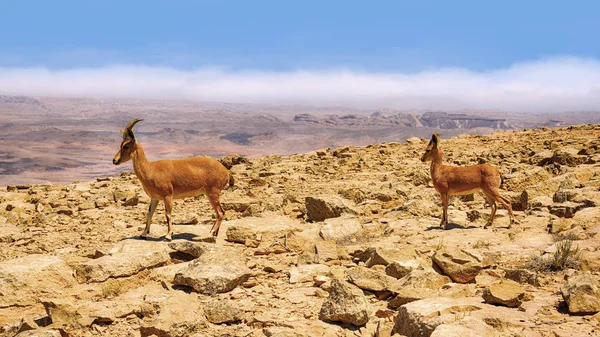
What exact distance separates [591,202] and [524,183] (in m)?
4.29

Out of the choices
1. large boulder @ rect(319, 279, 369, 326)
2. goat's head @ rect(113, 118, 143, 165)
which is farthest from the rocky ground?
goat's head @ rect(113, 118, 143, 165)

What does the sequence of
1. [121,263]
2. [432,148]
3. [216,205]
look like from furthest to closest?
[432,148], [216,205], [121,263]

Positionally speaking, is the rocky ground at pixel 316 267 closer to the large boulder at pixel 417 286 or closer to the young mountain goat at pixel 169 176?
the large boulder at pixel 417 286

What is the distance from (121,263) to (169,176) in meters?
3.04

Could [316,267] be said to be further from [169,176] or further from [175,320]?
[169,176]

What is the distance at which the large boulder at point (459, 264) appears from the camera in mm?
7992

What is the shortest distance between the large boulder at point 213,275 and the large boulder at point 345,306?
64.9 inches

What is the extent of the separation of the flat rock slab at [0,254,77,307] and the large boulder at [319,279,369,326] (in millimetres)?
4015

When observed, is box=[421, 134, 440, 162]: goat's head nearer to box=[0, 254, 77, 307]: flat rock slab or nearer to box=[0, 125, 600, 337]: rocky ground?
box=[0, 125, 600, 337]: rocky ground

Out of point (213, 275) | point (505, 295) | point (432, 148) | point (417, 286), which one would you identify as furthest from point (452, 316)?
point (432, 148)

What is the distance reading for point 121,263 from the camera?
8.53 m

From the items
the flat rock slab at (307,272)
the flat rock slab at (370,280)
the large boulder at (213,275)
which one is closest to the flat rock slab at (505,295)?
the flat rock slab at (370,280)

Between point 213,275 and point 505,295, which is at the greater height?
point 505,295

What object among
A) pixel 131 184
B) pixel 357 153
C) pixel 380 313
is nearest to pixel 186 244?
pixel 380 313
